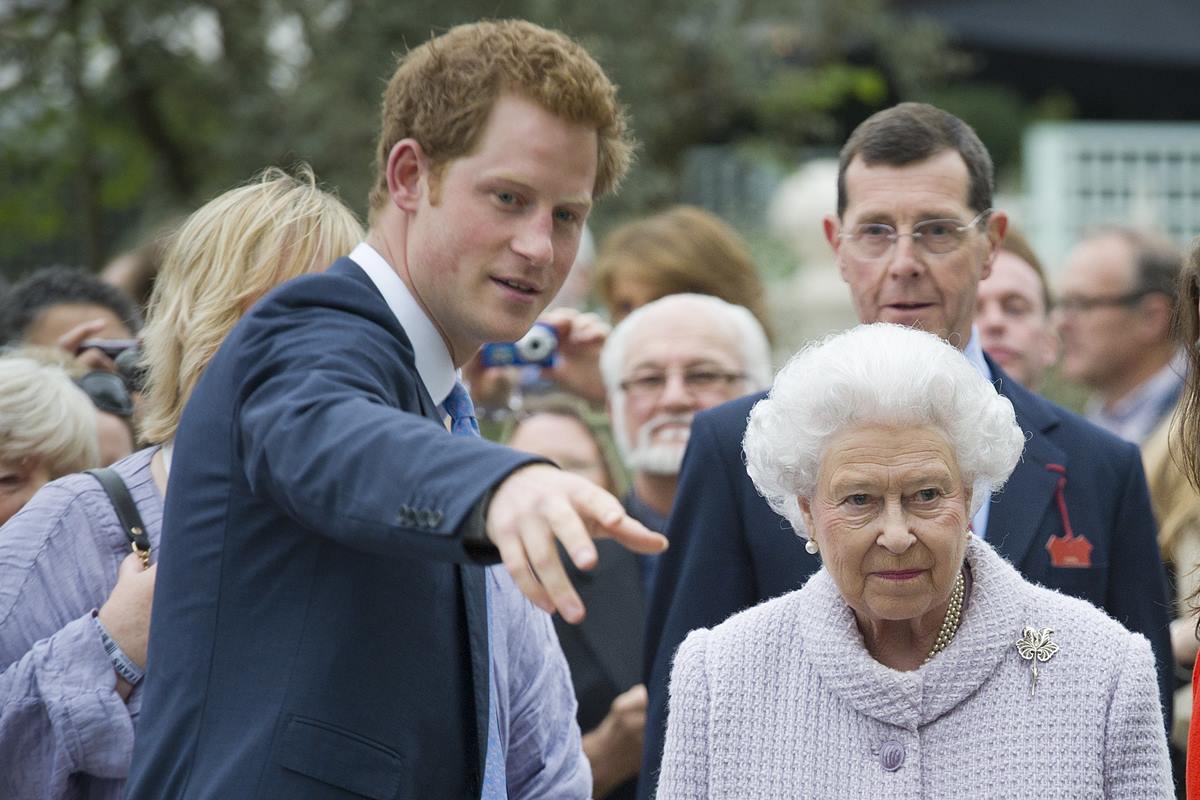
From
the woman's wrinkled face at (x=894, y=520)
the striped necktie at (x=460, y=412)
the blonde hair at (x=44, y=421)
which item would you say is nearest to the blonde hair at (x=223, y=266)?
the blonde hair at (x=44, y=421)

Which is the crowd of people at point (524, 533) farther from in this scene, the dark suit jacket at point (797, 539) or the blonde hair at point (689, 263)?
the blonde hair at point (689, 263)

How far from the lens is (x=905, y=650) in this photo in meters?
3.02

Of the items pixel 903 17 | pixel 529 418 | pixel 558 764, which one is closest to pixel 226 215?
pixel 558 764

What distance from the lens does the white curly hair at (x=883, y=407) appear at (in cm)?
298

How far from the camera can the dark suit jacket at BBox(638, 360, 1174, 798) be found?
357 centimetres

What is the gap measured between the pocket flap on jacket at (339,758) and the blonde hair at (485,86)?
2.86 feet

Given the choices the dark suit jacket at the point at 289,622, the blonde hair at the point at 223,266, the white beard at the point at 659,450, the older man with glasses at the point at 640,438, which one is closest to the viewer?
the dark suit jacket at the point at 289,622

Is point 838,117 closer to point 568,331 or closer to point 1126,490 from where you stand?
point 568,331

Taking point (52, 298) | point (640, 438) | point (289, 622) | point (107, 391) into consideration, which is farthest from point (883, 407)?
point (52, 298)

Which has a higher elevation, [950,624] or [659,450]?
[659,450]

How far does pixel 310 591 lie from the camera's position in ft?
7.49

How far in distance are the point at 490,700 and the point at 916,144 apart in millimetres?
1877

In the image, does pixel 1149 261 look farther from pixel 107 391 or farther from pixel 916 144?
pixel 107 391

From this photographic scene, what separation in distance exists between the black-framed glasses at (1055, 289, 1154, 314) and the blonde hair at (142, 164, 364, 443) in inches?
154
